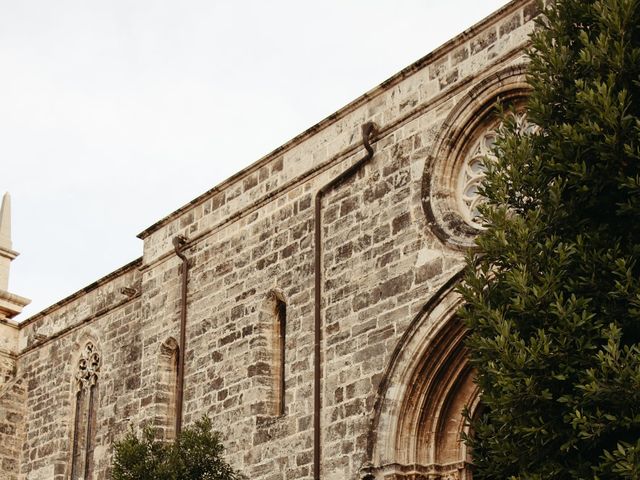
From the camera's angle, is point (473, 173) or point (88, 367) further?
point (88, 367)

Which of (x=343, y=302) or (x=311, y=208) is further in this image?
(x=311, y=208)

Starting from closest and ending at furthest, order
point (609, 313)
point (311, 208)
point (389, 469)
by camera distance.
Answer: point (609, 313) < point (389, 469) < point (311, 208)

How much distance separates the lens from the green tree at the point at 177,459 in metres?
13.5

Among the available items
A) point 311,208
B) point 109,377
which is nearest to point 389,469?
point 311,208

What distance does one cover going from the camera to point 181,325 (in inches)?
628

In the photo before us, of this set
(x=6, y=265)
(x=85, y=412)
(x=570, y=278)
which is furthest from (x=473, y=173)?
(x=6, y=265)

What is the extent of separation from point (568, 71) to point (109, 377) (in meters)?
10.5

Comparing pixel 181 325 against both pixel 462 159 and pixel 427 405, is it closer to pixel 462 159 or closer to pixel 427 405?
pixel 427 405

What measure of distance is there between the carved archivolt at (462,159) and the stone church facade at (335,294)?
0.05ft

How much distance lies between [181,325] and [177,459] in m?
2.73

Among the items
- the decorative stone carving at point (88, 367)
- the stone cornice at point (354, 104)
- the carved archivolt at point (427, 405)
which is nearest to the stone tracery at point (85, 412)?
the decorative stone carving at point (88, 367)

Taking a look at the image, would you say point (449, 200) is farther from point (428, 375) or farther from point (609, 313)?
point (609, 313)

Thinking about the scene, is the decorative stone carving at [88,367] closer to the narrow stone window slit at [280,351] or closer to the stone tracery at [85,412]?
the stone tracery at [85,412]

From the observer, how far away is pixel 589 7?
29.8ft
